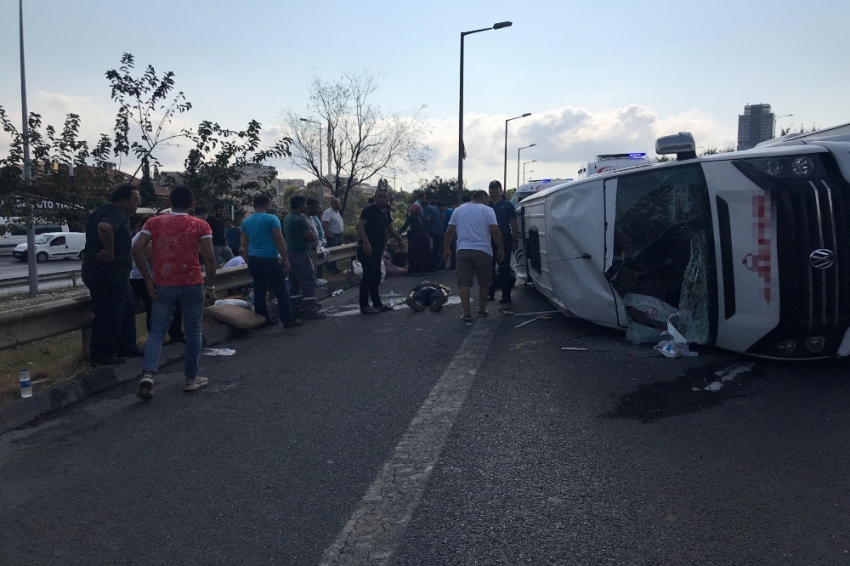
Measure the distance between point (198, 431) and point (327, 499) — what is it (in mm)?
1701

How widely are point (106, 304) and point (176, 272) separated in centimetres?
112

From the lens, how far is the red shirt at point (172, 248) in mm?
6191

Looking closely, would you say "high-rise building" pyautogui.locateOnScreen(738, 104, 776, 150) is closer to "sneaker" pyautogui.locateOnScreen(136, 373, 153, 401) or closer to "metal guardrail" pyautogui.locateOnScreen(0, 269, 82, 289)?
"metal guardrail" pyautogui.locateOnScreen(0, 269, 82, 289)

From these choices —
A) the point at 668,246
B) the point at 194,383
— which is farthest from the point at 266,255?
the point at 668,246

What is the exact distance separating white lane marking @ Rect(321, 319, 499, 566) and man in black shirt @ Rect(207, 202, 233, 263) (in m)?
7.12

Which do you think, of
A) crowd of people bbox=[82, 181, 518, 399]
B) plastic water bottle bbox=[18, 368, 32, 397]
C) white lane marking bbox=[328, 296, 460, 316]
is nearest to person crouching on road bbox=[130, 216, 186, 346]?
crowd of people bbox=[82, 181, 518, 399]

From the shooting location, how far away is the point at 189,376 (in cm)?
633

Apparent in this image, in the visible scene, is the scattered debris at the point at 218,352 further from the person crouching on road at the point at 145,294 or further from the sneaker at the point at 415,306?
the sneaker at the point at 415,306

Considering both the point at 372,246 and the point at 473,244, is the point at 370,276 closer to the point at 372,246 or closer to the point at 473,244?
the point at 372,246

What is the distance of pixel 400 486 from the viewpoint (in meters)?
3.89

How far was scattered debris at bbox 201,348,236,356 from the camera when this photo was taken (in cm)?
→ 791

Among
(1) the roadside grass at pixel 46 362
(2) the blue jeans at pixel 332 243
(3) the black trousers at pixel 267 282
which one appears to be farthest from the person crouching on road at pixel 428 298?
(2) the blue jeans at pixel 332 243

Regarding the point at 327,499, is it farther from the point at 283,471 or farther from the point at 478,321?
the point at 478,321

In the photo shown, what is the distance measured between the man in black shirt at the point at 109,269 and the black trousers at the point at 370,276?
3943 mm
